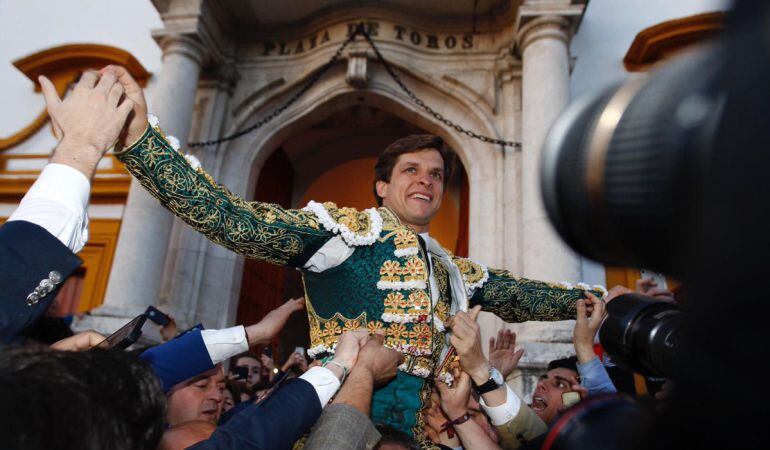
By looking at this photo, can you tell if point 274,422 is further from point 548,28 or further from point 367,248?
point 548,28

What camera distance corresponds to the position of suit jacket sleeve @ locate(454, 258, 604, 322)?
2.28 m

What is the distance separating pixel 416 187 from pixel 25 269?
133cm

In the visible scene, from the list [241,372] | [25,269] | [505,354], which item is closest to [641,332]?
[25,269]

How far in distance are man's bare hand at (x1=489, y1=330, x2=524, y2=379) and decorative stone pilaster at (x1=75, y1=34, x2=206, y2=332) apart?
3.67 metres

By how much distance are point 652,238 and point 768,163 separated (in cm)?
16

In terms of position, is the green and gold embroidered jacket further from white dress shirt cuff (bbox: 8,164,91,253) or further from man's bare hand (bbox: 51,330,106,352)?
man's bare hand (bbox: 51,330,106,352)

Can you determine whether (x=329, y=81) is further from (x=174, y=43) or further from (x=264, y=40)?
(x=174, y=43)

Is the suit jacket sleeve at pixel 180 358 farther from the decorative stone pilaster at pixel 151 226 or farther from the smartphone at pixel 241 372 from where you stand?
the decorative stone pilaster at pixel 151 226

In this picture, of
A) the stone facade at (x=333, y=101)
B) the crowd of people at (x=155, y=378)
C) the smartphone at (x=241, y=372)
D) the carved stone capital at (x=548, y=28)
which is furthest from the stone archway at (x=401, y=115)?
the crowd of people at (x=155, y=378)

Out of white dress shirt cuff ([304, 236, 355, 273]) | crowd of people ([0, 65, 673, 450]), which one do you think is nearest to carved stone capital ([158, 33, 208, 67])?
crowd of people ([0, 65, 673, 450])

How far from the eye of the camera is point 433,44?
6941 mm

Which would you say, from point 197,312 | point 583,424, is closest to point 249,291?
point 197,312

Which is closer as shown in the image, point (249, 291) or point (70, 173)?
point (70, 173)

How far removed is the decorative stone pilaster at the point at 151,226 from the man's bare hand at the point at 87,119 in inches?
176
